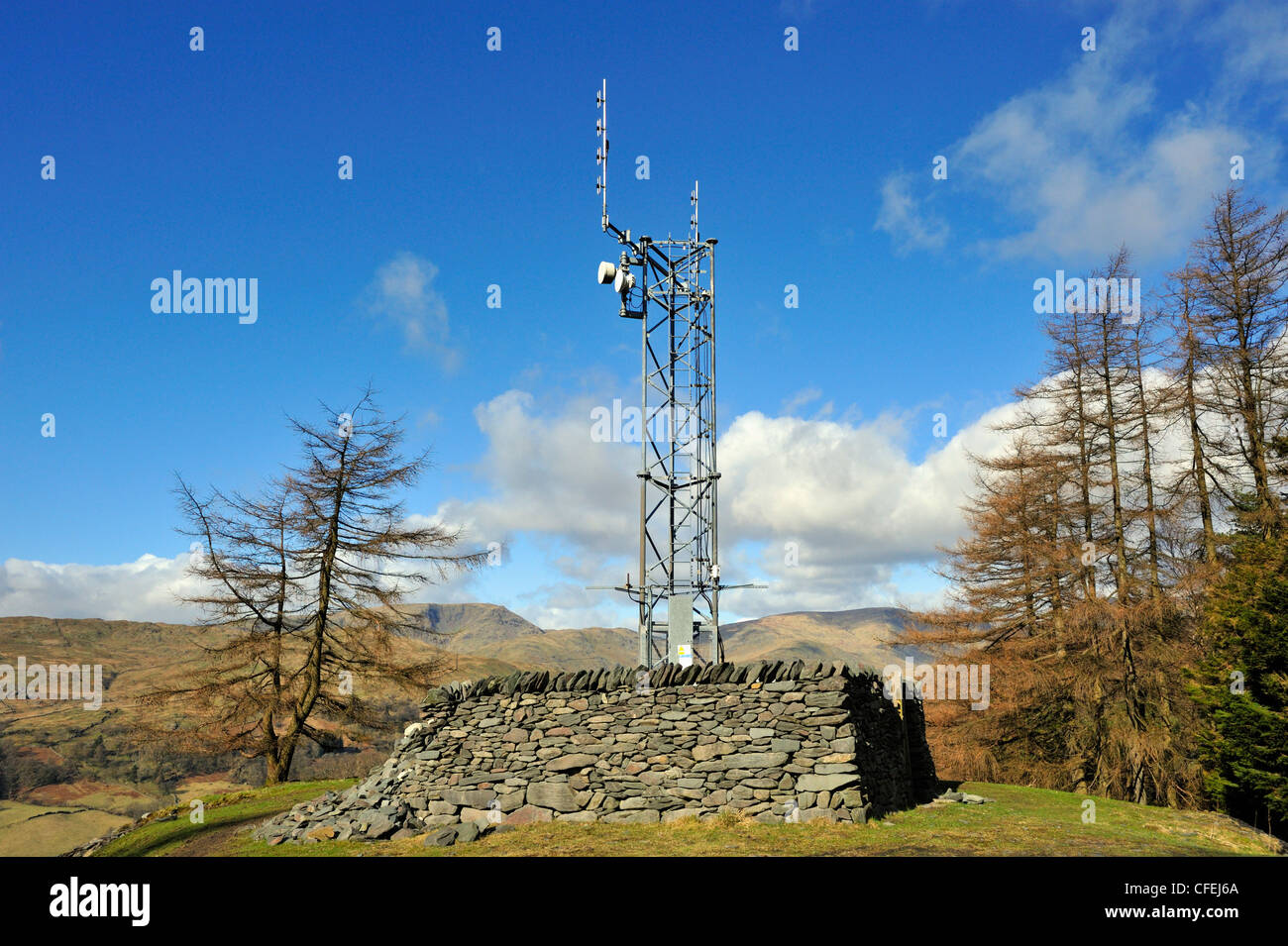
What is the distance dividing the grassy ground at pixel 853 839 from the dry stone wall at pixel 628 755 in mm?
512

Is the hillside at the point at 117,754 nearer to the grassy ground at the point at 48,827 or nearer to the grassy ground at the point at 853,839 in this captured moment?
the grassy ground at the point at 48,827

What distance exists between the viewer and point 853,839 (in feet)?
34.7

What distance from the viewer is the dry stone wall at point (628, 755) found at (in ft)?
39.7

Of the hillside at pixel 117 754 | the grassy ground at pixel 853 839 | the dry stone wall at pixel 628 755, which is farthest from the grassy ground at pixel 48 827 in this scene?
the dry stone wall at pixel 628 755

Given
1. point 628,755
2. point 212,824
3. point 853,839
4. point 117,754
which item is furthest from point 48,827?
point 117,754

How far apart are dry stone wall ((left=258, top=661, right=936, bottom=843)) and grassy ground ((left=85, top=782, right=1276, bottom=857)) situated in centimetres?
51

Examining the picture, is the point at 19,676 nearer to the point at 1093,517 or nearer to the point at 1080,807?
the point at 1080,807

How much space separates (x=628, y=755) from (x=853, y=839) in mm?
3925

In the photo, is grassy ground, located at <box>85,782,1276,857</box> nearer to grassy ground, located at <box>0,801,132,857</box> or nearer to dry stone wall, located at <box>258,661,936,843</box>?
dry stone wall, located at <box>258,661,936,843</box>

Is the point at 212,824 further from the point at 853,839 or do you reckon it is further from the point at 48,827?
the point at 48,827

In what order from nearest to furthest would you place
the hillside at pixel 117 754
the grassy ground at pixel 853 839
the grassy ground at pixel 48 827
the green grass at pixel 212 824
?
the grassy ground at pixel 853 839 < the green grass at pixel 212 824 < the grassy ground at pixel 48 827 < the hillside at pixel 117 754
